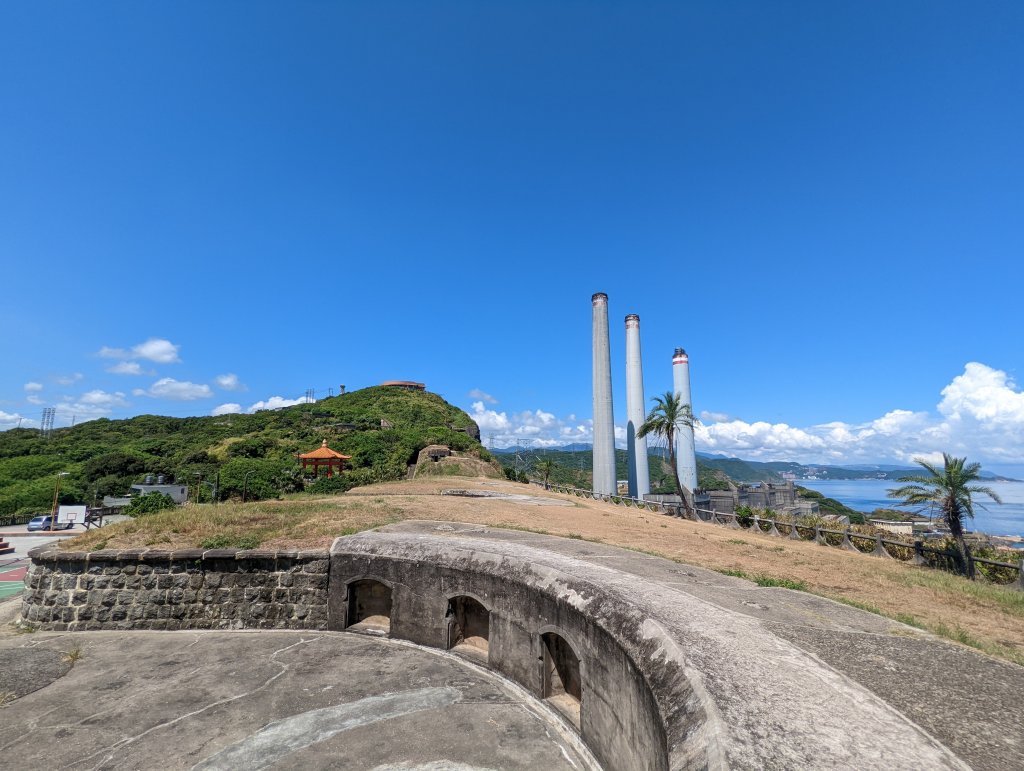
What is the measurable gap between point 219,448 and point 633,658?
214ft

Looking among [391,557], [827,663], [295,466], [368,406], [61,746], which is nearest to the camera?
[827,663]

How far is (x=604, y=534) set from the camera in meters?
15.2

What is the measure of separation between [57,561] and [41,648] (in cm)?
183

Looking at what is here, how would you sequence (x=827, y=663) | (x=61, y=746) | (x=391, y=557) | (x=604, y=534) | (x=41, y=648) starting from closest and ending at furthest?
1. (x=827, y=663)
2. (x=61, y=746)
3. (x=41, y=648)
4. (x=391, y=557)
5. (x=604, y=534)

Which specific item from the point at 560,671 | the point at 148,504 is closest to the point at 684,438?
the point at 148,504

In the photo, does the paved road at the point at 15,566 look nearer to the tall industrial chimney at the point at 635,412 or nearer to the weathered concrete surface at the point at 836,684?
the weathered concrete surface at the point at 836,684

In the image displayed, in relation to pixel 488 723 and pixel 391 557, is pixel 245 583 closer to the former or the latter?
pixel 391 557

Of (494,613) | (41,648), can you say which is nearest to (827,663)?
(494,613)

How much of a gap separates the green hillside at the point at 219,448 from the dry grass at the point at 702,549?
22161 mm

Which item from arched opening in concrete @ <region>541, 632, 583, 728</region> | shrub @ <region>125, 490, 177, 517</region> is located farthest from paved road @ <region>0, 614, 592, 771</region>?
shrub @ <region>125, 490, 177, 517</region>

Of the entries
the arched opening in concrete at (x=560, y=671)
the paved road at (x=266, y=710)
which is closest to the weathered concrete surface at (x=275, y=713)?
the paved road at (x=266, y=710)

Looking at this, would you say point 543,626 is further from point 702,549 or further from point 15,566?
point 15,566

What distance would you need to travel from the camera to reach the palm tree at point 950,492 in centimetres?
1544

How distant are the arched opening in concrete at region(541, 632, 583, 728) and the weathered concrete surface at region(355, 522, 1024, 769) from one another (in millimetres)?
1043
